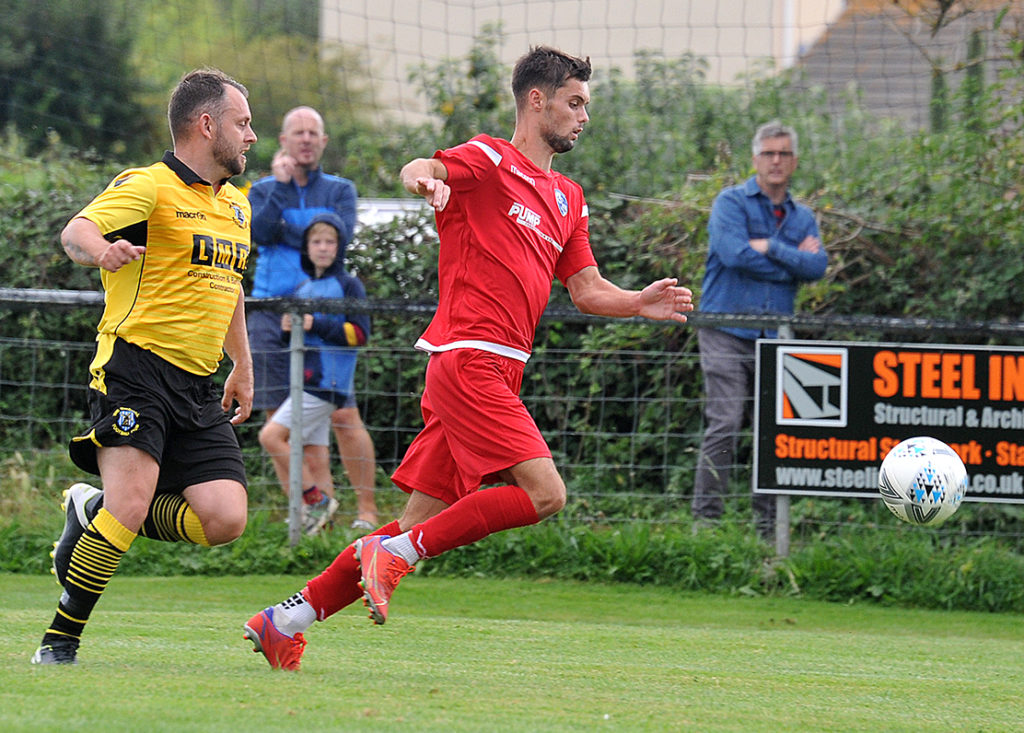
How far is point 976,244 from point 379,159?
5705 mm

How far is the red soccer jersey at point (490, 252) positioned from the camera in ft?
17.2

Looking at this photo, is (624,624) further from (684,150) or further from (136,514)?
(684,150)

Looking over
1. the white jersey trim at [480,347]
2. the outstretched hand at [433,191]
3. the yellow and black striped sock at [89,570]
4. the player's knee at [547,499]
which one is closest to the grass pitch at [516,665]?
the yellow and black striped sock at [89,570]

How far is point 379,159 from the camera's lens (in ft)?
42.6

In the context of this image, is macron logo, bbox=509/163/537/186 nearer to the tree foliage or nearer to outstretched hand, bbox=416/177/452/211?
outstretched hand, bbox=416/177/452/211

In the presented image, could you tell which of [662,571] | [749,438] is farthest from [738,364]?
[662,571]

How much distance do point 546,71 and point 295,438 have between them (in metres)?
3.60

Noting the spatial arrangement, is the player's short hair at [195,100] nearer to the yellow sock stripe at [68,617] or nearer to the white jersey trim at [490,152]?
the white jersey trim at [490,152]

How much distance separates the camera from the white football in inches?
260

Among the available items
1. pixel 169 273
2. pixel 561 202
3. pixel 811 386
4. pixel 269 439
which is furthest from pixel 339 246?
pixel 169 273

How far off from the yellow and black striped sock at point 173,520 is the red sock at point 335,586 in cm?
49

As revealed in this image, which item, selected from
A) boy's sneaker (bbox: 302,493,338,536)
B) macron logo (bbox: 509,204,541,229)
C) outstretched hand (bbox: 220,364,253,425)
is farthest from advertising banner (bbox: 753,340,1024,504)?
outstretched hand (bbox: 220,364,253,425)

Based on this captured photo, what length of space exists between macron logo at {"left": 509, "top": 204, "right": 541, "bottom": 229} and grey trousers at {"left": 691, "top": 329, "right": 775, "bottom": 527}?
11.4 ft

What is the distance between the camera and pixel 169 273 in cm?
509
